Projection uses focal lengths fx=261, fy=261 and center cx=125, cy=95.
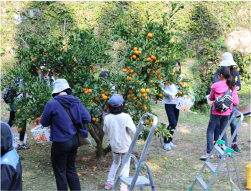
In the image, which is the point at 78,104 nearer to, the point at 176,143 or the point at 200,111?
the point at 176,143

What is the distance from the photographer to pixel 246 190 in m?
3.82

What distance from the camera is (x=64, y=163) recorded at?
3236mm

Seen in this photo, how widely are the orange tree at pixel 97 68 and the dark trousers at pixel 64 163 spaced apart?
63 cm

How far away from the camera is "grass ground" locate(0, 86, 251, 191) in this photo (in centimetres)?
404

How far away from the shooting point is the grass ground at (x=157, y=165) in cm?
404

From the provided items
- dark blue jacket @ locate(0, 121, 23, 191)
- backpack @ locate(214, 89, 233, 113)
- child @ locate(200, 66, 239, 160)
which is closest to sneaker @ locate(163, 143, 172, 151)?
child @ locate(200, 66, 239, 160)

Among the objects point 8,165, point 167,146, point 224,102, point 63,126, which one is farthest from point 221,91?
point 8,165

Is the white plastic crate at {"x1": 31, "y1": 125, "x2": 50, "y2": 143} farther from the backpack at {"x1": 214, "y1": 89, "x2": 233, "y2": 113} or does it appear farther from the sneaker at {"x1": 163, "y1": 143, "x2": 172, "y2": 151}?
the backpack at {"x1": 214, "y1": 89, "x2": 233, "y2": 113}

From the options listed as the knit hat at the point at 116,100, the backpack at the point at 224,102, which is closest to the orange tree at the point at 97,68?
the knit hat at the point at 116,100

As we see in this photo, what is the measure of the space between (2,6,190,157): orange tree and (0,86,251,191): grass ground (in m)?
0.93

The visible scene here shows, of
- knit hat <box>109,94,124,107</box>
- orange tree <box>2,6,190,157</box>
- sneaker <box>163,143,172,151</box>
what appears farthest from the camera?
sneaker <box>163,143,172,151</box>

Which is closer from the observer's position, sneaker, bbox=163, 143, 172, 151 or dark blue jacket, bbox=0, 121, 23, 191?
dark blue jacket, bbox=0, 121, 23, 191

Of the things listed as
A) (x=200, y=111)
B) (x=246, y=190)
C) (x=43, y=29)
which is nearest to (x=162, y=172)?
(x=246, y=190)

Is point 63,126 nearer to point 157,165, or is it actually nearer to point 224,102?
point 157,165
